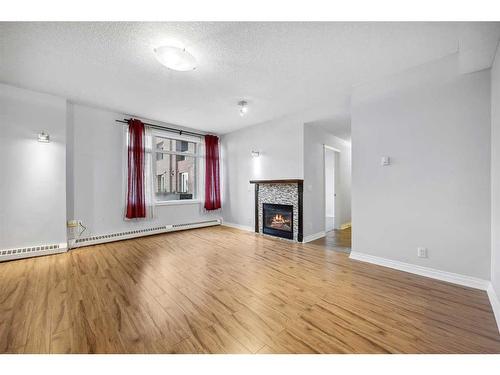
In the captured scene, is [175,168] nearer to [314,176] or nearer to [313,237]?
[314,176]

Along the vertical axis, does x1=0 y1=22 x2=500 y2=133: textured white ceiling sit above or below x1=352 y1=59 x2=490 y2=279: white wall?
above

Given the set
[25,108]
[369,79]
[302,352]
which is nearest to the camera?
[302,352]

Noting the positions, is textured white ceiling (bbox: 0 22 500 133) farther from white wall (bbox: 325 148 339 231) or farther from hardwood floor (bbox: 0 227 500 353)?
hardwood floor (bbox: 0 227 500 353)

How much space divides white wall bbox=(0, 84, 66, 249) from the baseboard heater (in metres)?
0.35

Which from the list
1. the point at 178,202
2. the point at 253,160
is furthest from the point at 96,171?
the point at 253,160

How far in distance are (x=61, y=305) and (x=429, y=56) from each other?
4.85 metres

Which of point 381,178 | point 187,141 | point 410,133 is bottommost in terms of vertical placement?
point 381,178

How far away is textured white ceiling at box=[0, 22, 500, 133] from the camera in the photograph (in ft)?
6.21

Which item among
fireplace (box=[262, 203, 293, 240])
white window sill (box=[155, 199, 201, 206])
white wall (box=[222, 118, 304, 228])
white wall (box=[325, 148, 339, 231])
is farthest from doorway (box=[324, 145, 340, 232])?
white window sill (box=[155, 199, 201, 206])

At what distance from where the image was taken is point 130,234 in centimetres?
438

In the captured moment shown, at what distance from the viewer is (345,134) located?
5.08 meters
